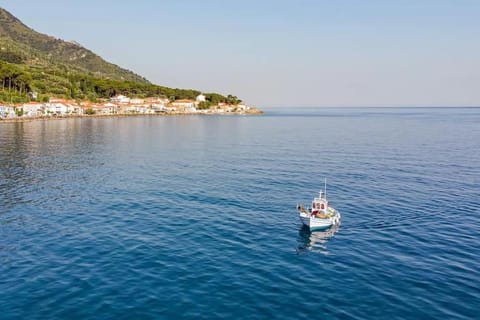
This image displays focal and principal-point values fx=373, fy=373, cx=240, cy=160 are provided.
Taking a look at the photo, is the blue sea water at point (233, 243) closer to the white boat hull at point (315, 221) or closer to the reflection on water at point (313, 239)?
the reflection on water at point (313, 239)

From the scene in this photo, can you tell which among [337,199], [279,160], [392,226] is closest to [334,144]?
[279,160]

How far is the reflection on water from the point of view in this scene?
127 ft

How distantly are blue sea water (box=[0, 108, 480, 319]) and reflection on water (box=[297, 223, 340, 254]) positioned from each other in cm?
21

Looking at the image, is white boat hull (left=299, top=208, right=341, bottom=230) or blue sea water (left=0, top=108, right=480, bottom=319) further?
white boat hull (left=299, top=208, right=341, bottom=230)

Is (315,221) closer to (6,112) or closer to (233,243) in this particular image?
(233,243)

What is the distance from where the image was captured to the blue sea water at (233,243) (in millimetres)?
28078

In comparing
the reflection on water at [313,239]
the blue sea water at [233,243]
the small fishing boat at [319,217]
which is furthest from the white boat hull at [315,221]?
the blue sea water at [233,243]

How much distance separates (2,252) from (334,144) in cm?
10701

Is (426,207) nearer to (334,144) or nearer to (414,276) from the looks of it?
(414,276)

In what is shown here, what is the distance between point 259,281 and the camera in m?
31.5

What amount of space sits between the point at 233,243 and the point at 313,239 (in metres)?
9.10

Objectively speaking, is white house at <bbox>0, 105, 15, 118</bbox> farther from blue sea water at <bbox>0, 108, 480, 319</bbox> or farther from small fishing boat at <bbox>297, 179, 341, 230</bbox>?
small fishing boat at <bbox>297, 179, 341, 230</bbox>

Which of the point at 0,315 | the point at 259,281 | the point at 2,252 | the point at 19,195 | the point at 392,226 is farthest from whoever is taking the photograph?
the point at 19,195

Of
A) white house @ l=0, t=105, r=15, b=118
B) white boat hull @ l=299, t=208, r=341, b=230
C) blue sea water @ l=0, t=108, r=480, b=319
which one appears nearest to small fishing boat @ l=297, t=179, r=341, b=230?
white boat hull @ l=299, t=208, r=341, b=230
